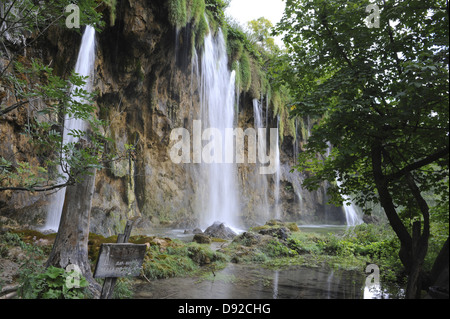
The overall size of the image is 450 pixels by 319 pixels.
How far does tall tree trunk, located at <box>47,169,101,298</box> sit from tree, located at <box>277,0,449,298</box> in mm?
4085

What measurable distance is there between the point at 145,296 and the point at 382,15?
6.49 m

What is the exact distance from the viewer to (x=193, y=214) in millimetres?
22141

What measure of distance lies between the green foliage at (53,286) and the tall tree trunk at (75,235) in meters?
0.64

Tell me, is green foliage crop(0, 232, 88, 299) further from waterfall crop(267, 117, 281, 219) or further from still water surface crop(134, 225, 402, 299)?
waterfall crop(267, 117, 281, 219)

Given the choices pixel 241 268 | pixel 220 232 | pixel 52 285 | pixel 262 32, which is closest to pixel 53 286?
pixel 52 285

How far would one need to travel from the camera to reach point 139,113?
19.5 meters

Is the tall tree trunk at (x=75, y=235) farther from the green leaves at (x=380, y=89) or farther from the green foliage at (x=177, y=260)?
the green leaves at (x=380, y=89)

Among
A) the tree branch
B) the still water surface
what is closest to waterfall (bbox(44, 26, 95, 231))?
the still water surface

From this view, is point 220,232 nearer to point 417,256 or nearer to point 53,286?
point 53,286

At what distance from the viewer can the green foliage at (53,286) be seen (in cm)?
418

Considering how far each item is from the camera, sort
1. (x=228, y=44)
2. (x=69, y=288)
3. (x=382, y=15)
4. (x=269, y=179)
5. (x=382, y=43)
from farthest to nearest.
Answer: (x=269, y=179) < (x=228, y=44) < (x=382, y=43) < (x=382, y=15) < (x=69, y=288)

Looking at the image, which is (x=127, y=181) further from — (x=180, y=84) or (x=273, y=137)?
(x=273, y=137)

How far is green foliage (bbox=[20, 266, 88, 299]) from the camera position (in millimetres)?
4184

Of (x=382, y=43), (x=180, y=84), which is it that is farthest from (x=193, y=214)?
(x=382, y=43)
